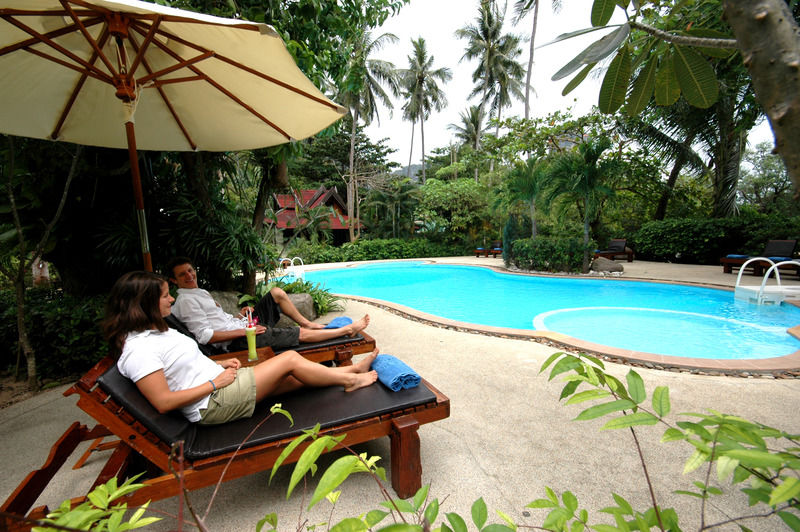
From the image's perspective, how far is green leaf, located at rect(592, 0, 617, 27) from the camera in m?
1.13

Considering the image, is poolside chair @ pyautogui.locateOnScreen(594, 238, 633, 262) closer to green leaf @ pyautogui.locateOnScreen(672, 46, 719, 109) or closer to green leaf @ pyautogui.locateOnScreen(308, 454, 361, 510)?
green leaf @ pyautogui.locateOnScreen(672, 46, 719, 109)

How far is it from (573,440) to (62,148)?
17.6 feet

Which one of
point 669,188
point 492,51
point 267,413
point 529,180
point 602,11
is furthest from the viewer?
point 492,51

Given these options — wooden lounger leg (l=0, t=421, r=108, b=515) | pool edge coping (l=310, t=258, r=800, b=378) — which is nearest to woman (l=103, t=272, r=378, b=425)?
wooden lounger leg (l=0, t=421, r=108, b=515)

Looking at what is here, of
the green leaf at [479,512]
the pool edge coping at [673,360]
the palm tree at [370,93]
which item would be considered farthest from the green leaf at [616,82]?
the palm tree at [370,93]

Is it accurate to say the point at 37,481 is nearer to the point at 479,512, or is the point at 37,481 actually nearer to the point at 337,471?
the point at 337,471

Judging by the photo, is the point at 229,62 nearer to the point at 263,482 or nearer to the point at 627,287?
the point at 263,482

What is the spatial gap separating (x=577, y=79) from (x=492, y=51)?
2798 cm

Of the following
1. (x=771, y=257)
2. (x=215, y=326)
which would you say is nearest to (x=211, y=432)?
(x=215, y=326)

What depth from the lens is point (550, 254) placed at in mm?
11320

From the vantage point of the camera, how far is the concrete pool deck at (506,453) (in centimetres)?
188

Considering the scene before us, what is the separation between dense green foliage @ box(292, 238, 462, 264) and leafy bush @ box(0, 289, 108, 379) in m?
13.5

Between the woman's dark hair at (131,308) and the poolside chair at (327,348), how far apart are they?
3.65 ft

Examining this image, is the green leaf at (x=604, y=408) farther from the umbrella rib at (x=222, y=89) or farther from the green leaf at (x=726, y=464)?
the umbrella rib at (x=222, y=89)
